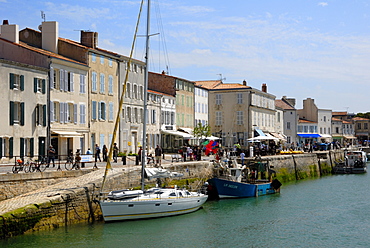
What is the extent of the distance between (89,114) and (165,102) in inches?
596

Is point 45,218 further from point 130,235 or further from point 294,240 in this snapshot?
point 294,240

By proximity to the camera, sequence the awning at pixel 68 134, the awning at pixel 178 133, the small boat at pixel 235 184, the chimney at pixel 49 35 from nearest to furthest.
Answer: the small boat at pixel 235 184 < the awning at pixel 68 134 < the chimney at pixel 49 35 < the awning at pixel 178 133

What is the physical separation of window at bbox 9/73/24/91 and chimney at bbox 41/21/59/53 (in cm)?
716

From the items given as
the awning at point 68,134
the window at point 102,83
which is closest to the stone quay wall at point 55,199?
the awning at point 68,134

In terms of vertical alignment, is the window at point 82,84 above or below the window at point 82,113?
above

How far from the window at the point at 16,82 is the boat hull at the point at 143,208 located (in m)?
11.5

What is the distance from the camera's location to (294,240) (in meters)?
24.3

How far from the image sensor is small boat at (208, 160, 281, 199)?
36.7 m

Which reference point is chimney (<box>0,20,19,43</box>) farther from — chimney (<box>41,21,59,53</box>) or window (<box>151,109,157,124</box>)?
window (<box>151,109,157,124</box>)

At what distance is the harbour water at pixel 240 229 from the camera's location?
23.1m

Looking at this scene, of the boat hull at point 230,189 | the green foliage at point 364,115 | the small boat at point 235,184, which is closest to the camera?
the boat hull at point 230,189

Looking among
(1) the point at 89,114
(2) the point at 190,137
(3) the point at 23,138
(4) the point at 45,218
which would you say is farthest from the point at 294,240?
(2) the point at 190,137

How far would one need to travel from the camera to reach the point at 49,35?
40.7 m

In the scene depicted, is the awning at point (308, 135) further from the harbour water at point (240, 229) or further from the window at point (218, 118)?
the harbour water at point (240, 229)
